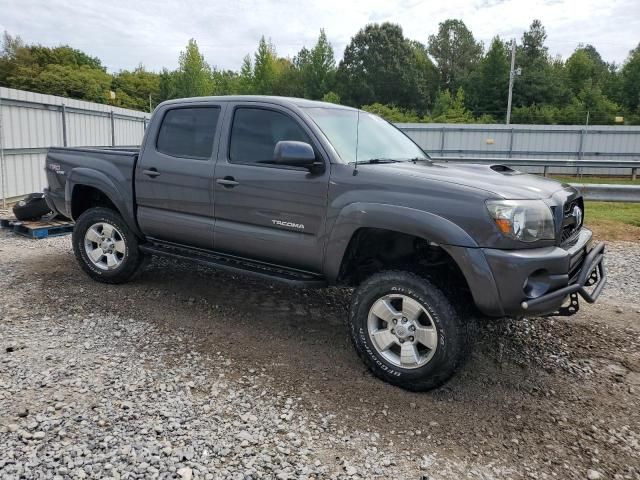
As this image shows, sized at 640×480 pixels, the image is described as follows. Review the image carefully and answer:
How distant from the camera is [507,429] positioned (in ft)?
10.5

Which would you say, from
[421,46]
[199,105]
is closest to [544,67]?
[421,46]

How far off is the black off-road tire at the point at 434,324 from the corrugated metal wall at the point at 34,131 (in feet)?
31.0

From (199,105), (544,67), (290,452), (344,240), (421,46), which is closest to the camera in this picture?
(290,452)

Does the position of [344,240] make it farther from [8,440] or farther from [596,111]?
[596,111]

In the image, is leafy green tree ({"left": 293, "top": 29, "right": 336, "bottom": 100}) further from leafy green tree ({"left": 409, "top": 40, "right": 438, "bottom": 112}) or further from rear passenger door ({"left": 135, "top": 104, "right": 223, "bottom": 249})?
rear passenger door ({"left": 135, "top": 104, "right": 223, "bottom": 249})

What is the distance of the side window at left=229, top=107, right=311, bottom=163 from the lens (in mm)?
4246

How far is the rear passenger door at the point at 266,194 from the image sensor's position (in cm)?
395

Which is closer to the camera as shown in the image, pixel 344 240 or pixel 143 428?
pixel 143 428

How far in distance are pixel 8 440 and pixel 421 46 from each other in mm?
81521

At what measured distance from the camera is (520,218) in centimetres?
323

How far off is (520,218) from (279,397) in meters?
1.90

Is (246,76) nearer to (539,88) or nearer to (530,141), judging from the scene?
(539,88)

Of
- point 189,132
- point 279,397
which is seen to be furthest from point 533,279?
point 189,132

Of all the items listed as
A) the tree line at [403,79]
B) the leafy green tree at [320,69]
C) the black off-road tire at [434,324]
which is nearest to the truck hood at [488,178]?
the black off-road tire at [434,324]
